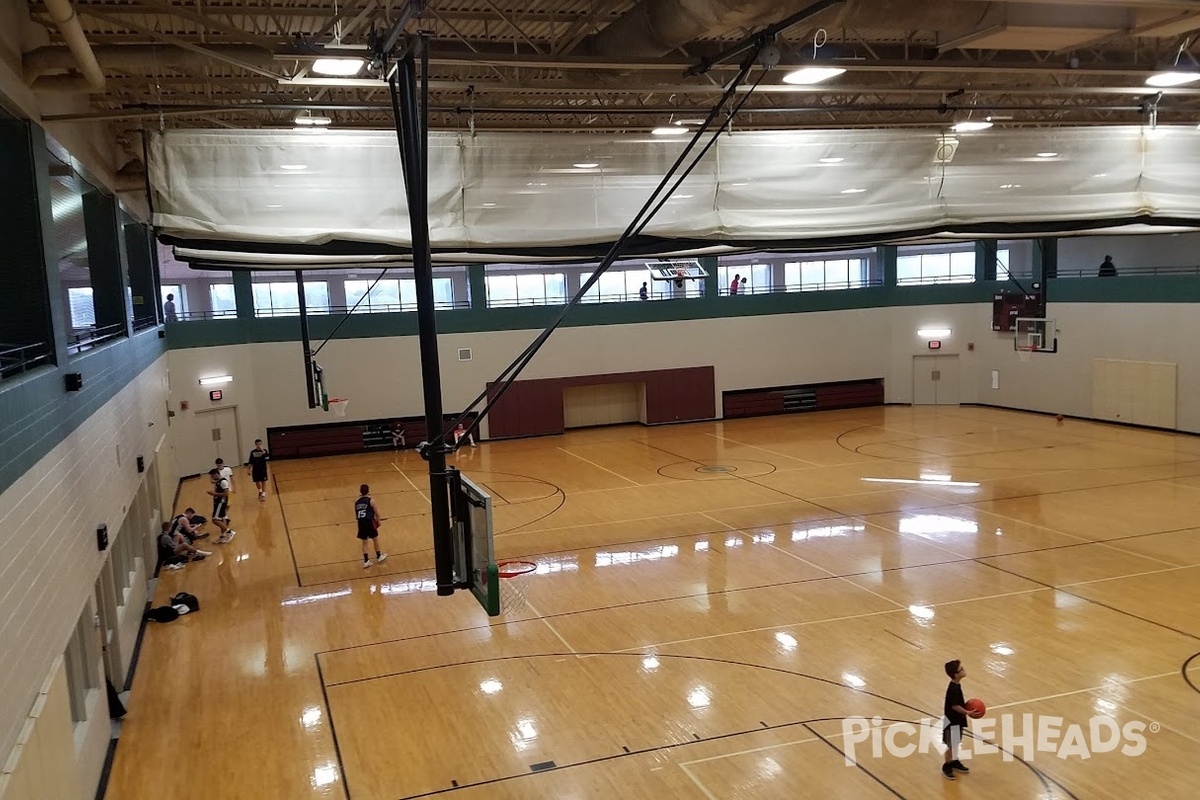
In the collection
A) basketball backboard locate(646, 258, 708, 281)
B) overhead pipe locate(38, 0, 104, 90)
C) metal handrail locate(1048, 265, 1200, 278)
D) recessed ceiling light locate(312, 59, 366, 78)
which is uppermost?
overhead pipe locate(38, 0, 104, 90)

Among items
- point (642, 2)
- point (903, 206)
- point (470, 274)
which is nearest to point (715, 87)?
point (642, 2)

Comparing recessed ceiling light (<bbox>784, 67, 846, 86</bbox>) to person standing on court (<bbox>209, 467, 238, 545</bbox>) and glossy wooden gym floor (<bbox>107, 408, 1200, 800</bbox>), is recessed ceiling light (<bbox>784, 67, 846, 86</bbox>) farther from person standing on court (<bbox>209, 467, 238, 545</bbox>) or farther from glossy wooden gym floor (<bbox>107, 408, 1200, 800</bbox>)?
person standing on court (<bbox>209, 467, 238, 545</bbox>)

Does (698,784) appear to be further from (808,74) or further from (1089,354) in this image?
(1089,354)

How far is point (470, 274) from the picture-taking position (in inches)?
1087

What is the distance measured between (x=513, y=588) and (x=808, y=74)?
841cm

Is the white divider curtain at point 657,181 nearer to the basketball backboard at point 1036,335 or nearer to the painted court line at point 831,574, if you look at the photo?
the painted court line at point 831,574

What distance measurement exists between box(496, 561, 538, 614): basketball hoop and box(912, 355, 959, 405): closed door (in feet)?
67.4

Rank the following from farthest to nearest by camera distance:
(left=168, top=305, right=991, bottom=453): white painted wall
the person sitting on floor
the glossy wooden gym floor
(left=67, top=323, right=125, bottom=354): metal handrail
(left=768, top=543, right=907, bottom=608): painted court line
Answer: (left=168, top=305, right=991, bottom=453): white painted wall, the person sitting on floor, (left=768, top=543, right=907, bottom=608): painted court line, (left=67, top=323, right=125, bottom=354): metal handrail, the glossy wooden gym floor

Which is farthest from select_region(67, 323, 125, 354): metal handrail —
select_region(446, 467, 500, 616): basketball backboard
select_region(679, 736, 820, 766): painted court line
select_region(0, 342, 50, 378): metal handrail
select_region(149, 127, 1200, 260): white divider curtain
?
select_region(679, 736, 820, 766): painted court line

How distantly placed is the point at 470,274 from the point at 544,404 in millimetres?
4627

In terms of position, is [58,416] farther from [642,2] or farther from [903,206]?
[903,206]

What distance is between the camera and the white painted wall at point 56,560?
624cm

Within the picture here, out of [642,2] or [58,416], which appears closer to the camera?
[58,416]

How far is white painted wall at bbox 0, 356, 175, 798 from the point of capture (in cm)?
624
